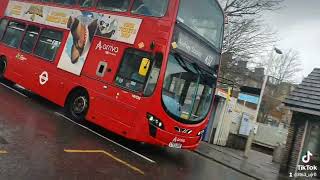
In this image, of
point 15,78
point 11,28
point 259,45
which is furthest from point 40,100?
point 259,45

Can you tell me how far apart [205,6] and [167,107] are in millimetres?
3254

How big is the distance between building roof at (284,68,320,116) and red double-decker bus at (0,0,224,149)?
5943 millimetres

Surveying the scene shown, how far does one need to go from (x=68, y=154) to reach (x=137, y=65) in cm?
347

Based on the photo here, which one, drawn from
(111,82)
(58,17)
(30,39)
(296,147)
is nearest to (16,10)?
(30,39)

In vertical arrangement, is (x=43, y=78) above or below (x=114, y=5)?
below

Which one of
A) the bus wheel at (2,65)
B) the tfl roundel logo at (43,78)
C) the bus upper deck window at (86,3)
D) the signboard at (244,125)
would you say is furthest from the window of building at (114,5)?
the signboard at (244,125)

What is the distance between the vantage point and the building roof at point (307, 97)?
55.4ft

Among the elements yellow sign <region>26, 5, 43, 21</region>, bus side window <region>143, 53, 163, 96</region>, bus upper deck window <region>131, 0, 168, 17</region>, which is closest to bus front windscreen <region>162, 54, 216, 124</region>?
bus side window <region>143, 53, 163, 96</region>

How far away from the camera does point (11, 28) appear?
17531 millimetres

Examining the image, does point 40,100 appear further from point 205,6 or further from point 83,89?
point 205,6

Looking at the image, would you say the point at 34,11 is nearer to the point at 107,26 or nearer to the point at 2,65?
the point at 2,65

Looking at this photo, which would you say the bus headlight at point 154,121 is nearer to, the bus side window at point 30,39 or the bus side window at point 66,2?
the bus side window at point 66,2

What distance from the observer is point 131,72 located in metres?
11.7

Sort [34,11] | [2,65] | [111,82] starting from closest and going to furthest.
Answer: [111,82] → [34,11] → [2,65]
